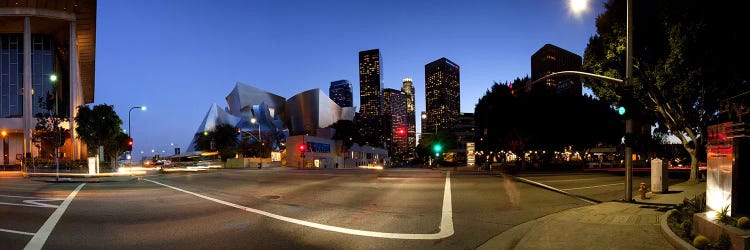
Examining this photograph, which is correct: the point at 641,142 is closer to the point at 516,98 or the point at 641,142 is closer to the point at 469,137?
the point at 516,98

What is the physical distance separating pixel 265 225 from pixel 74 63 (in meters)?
63.7

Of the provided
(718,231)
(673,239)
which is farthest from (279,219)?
(718,231)

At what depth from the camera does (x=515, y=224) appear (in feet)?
32.7

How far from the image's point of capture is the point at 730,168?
7246 mm

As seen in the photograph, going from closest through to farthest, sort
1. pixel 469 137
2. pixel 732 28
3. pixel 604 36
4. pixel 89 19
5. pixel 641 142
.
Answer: pixel 641 142, pixel 732 28, pixel 604 36, pixel 89 19, pixel 469 137

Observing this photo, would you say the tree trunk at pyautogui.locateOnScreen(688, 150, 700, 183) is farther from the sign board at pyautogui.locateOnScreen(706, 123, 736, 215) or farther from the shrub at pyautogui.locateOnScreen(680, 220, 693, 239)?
the shrub at pyautogui.locateOnScreen(680, 220, 693, 239)

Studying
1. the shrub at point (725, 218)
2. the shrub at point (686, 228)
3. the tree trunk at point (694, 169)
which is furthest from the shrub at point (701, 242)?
the tree trunk at point (694, 169)

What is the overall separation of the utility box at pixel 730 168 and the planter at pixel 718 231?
492mm

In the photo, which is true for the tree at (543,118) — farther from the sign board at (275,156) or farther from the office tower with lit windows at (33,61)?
the office tower with lit windows at (33,61)

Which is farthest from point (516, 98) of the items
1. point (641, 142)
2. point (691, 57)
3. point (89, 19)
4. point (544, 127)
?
point (89, 19)

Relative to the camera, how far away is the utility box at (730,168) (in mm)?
6992

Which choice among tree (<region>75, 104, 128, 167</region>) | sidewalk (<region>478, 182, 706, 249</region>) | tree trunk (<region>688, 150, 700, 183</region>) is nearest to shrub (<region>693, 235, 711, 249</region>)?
sidewalk (<region>478, 182, 706, 249</region>)

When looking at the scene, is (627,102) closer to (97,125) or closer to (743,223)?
(743,223)

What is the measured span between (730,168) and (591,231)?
2.57 meters
